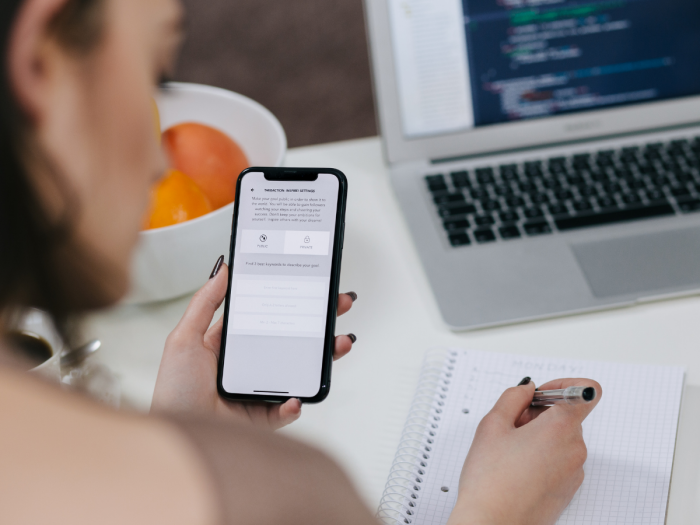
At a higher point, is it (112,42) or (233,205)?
(112,42)

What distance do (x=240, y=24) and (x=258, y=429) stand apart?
234 centimetres

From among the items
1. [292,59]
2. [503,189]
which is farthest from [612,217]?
[292,59]

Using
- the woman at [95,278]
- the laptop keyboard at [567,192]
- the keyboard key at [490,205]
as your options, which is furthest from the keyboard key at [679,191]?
the woman at [95,278]

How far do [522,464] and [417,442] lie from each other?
0.10m

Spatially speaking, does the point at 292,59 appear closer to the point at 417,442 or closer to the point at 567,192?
the point at 567,192

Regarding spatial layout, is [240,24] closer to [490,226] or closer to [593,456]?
[490,226]

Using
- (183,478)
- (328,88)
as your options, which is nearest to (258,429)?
(183,478)

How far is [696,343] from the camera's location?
0.63m

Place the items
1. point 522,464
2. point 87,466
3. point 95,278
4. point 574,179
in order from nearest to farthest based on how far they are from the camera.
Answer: point 87,466, point 95,278, point 522,464, point 574,179

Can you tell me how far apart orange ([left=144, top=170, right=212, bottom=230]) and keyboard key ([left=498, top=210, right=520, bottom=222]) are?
0.34 m

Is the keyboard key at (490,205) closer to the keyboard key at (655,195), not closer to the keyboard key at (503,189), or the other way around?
the keyboard key at (503,189)

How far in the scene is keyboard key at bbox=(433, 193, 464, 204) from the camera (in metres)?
0.79

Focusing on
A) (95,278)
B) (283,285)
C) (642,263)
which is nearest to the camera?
(95,278)

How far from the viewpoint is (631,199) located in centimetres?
78
